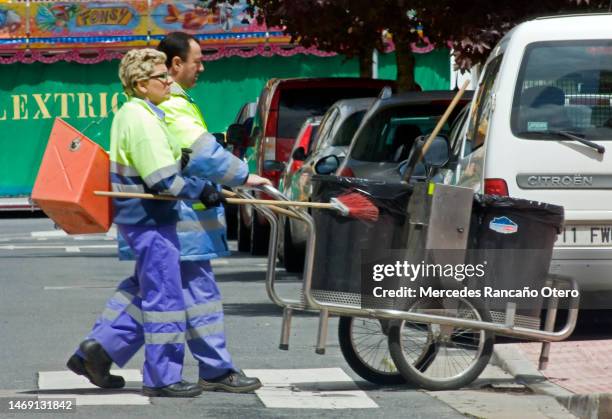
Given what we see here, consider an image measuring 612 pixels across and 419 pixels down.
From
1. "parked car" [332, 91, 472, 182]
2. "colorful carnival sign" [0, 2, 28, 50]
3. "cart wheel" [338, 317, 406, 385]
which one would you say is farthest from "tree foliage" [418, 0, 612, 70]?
"colorful carnival sign" [0, 2, 28, 50]

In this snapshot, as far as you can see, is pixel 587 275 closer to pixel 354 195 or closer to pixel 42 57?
pixel 354 195

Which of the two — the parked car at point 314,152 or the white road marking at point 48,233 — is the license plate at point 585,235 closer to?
the parked car at point 314,152

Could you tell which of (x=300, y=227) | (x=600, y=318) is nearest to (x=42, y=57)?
(x=300, y=227)

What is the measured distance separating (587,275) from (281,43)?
19.6 m

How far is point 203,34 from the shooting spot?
95.2ft

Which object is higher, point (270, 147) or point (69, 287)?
point (270, 147)

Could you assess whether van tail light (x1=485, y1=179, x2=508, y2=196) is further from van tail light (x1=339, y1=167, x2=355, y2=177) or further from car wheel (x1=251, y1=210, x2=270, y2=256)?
car wheel (x1=251, y1=210, x2=270, y2=256)

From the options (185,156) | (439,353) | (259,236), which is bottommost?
(259,236)

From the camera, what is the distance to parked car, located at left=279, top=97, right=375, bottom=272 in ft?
47.1

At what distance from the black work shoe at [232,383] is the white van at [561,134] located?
205 cm

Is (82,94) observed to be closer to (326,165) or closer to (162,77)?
(326,165)

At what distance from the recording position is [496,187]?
959 centimetres

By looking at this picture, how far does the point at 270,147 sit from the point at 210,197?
30.3ft

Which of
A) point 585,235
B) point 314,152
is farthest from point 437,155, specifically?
point 314,152
